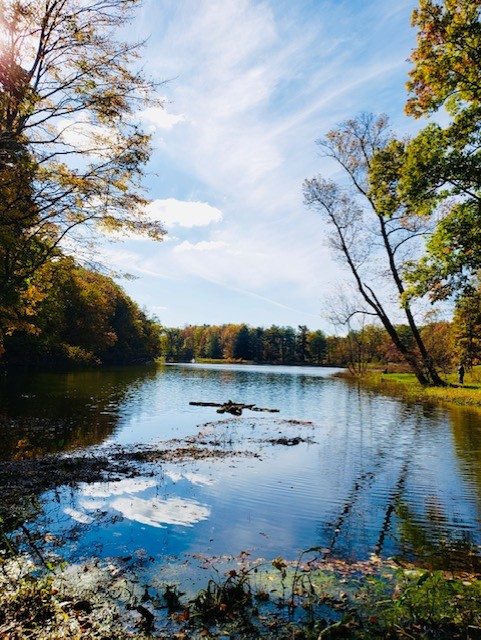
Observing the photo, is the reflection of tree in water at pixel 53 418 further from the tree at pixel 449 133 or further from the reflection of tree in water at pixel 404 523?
the tree at pixel 449 133

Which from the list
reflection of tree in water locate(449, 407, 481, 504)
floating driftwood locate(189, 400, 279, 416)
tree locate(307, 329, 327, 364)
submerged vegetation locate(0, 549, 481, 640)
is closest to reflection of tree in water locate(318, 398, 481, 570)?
reflection of tree in water locate(449, 407, 481, 504)

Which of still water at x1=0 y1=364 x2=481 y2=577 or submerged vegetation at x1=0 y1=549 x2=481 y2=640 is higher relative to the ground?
submerged vegetation at x1=0 y1=549 x2=481 y2=640

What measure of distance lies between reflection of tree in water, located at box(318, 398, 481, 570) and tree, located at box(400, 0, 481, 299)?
327 inches

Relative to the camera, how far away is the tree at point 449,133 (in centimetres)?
1294

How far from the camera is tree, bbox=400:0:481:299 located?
12.9 meters

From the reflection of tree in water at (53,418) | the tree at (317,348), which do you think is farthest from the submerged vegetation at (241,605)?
the tree at (317,348)

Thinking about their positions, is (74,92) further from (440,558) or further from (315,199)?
(315,199)

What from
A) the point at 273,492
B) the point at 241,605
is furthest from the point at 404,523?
the point at 241,605

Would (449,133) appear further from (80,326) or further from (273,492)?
(80,326)

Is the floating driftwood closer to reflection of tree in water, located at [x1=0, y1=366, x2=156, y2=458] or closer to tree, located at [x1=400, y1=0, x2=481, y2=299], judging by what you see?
reflection of tree in water, located at [x1=0, y1=366, x2=156, y2=458]

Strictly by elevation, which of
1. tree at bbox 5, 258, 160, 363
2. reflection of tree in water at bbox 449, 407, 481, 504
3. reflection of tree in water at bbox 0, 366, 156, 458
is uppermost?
tree at bbox 5, 258, 160, 363

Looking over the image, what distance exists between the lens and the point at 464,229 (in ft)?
50.4

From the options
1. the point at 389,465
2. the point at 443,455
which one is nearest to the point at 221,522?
the point at 389,465

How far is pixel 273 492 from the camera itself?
955 cm
